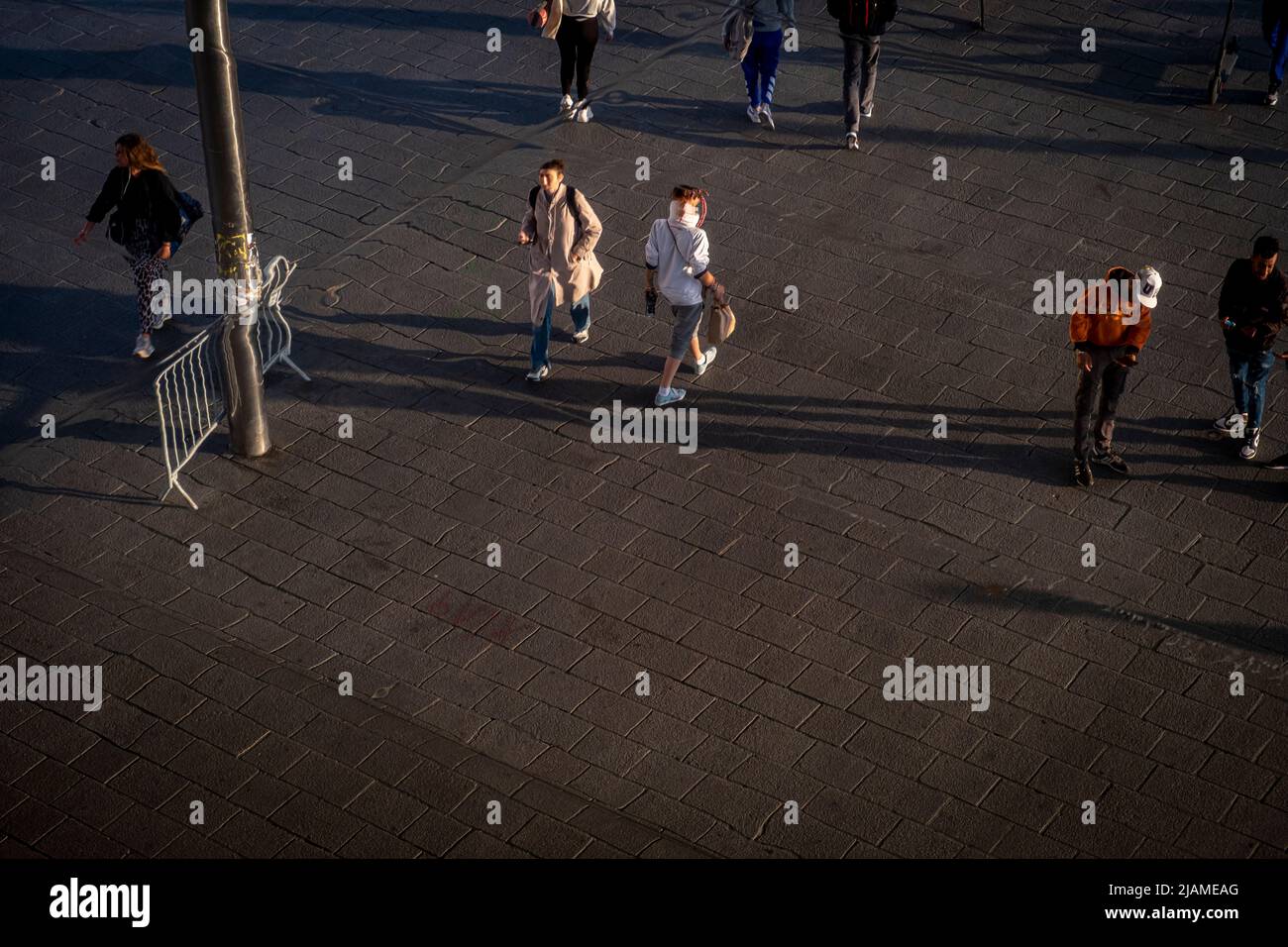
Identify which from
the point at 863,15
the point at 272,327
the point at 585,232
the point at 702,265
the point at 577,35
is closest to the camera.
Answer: the point at 702,265

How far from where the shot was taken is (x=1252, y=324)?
11172mm

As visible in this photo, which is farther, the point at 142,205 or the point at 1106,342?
the point at 142,205

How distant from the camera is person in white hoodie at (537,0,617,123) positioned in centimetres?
1477

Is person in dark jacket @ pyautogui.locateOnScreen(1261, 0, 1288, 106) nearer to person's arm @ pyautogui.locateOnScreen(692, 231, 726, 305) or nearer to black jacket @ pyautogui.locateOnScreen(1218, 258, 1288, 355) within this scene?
black jacket @ pyautogui.locateOnScreen(1218, 258, 1288, 355)

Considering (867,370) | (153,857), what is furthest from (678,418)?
(153,857)

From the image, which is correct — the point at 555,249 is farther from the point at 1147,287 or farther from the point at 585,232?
the point at 1147,287

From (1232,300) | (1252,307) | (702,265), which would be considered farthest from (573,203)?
(1252,307)

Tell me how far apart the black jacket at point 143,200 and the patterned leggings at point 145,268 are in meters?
0.11

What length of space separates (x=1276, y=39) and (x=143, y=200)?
10.4 m

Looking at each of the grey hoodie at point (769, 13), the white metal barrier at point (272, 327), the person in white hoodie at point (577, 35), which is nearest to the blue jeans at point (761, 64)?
the grey hoodie at point (769, 13)

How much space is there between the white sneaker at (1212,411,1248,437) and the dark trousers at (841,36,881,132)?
4694 mm

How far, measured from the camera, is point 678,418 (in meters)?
11.8

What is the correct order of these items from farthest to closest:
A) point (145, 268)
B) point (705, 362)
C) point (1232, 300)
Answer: point (705, 362)
point (145, 268)
point (1232, 300)

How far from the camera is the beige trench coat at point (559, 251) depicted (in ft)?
38.2
